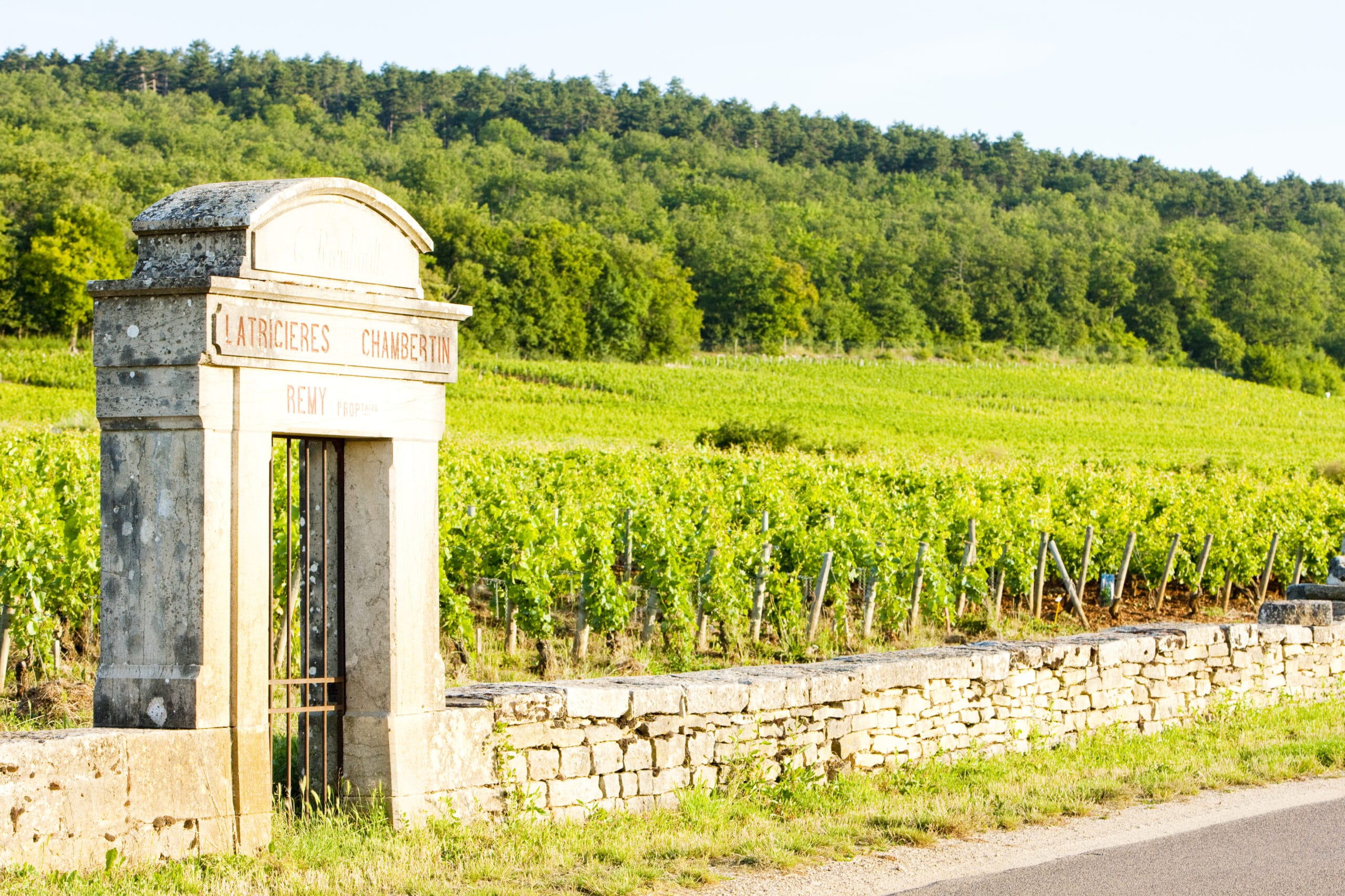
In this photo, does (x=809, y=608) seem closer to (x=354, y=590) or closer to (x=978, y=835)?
(x=978, y=835)

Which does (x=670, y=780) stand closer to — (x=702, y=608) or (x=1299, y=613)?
(x=702, y=608)

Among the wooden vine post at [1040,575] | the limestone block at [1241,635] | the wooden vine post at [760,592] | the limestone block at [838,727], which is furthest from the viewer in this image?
the wooden vine post at [1040,575]

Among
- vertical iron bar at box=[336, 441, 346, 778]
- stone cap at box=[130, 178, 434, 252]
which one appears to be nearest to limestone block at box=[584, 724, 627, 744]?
vertical iron bar at box=[336, 441, 346, 778]

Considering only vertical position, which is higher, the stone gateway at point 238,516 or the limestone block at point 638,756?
the stone gateway at point 238,516

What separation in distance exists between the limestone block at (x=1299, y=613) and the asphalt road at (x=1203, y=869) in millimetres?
5131

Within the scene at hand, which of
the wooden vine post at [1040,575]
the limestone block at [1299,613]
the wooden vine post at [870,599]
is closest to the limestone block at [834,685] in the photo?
the limestone block at [1299,613]

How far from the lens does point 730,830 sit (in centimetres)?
662

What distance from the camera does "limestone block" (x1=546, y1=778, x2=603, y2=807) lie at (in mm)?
6594

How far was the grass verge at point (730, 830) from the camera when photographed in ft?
17.6

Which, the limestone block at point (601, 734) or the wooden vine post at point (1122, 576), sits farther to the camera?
the wooden vine post at point (1122, 576)

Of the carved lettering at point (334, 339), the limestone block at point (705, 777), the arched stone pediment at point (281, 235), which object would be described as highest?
the arched stone pediment at point (281, 235)

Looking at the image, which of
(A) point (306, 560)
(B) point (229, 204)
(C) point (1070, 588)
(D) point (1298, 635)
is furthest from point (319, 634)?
(C) point (1070, 588)

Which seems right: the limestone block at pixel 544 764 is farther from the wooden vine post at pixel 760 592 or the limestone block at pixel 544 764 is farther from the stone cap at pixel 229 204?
the wooden vine post at pixel 760 592

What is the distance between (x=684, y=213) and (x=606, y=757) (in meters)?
117
